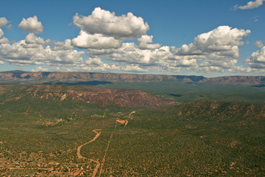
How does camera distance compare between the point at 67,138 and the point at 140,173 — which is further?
the point at 67,138

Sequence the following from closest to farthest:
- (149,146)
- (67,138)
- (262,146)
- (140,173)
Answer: (140,173)
(262,146)
(149,146)
(67,138)

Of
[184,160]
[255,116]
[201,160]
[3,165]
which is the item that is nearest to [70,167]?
[3,165]

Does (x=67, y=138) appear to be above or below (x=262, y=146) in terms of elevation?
below

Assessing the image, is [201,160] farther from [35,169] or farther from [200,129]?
[35,169]

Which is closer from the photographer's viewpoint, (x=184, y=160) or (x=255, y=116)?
(x=184, y=160)

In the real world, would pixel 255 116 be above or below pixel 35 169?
above

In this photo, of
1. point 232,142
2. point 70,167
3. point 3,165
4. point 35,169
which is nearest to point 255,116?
point 232,142

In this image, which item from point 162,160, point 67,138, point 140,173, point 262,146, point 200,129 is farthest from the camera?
point 200,129

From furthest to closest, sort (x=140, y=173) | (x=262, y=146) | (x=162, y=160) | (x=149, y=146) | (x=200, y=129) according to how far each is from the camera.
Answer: (x=200, y=129) → (x=149, y=146) → (x=262, y=146) → (x=162, y=160) → (x=140, y=173)

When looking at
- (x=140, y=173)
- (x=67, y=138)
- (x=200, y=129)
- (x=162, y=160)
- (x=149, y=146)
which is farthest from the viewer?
(x=200, y=129)

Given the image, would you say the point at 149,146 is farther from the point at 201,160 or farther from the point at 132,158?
the point at 201,160
